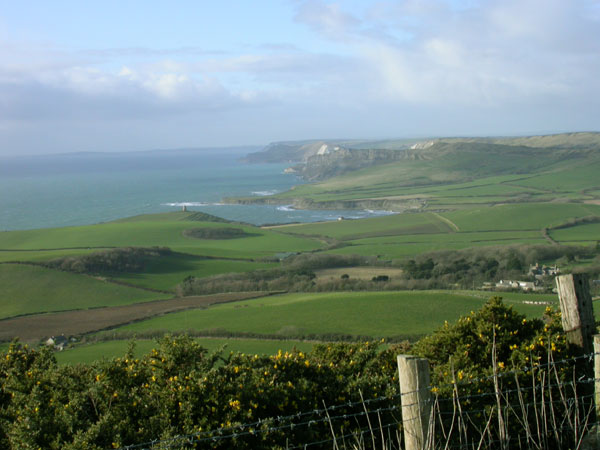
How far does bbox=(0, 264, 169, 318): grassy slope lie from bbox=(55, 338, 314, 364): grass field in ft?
43.9

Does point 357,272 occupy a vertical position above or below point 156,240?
below

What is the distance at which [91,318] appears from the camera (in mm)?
37219

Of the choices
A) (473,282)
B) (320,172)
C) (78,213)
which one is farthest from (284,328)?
(320,172)

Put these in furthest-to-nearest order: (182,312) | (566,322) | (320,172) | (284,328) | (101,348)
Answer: (320,172) < (182,312) < (284,328) < (101,348) < (566,322)

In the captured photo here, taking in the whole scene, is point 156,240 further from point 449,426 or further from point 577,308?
point 577,308

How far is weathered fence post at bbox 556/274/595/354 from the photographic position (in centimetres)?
845

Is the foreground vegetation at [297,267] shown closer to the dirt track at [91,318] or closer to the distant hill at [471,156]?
the dirt track at [91,318]

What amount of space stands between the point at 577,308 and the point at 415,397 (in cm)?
363

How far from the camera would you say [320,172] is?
620 ft

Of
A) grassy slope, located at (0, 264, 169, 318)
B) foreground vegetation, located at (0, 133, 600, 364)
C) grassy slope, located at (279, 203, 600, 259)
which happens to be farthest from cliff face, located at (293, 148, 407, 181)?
grassy slope, located at (0, 264, 169, 318)

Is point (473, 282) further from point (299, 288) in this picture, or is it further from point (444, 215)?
point (444, 215)

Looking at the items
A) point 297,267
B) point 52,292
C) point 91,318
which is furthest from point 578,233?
point 52,292

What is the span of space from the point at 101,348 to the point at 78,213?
110165mm

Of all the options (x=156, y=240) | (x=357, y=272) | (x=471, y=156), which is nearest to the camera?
(x=357, y=272)
